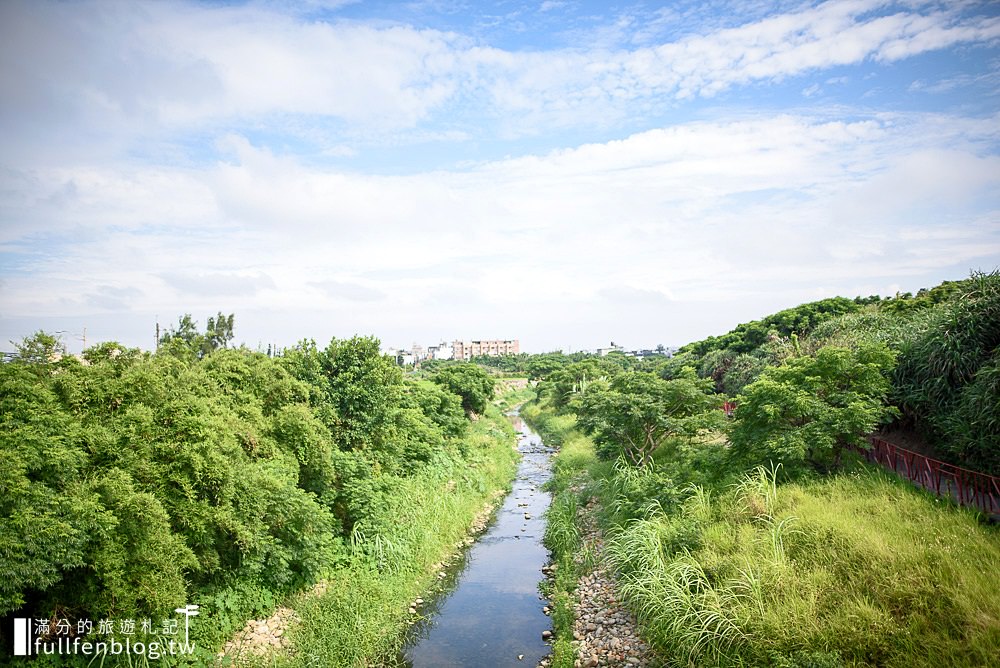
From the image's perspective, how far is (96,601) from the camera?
27.1 ft

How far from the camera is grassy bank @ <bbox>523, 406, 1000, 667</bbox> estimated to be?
8133 mm

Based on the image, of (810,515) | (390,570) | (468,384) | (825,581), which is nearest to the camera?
(825,581)

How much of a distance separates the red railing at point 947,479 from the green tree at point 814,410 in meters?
1.29

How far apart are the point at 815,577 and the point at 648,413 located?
9.90 meters

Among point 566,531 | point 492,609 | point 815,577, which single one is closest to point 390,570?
point 492,609

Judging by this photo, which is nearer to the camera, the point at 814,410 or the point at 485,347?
the point at 814,410

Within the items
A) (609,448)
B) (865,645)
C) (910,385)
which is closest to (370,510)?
(609,448)

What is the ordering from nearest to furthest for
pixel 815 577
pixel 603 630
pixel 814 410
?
pixel 815 577, pixel 603 630, pixel 814 410

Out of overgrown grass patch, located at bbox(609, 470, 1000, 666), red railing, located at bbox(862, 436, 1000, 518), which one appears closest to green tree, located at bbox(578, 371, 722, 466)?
red railing, located at bbox(862, 436, 1000, 518)

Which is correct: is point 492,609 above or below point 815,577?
below

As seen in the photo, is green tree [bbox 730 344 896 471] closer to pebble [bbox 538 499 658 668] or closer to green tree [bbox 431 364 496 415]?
pebble [bbox 538 499 658 668]

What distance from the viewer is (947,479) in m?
12.7

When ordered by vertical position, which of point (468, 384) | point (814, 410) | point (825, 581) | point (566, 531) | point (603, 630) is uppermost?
point (468, 384)

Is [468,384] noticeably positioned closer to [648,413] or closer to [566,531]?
[566,531]
